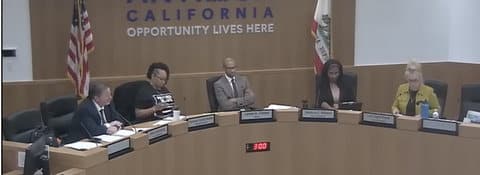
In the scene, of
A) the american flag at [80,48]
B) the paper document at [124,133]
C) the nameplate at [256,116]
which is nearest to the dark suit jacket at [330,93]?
the nameplate at [256,116]

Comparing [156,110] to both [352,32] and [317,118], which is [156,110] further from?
[352,32]

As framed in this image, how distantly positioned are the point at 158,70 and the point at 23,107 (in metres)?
1.78

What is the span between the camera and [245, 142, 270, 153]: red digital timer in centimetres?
517

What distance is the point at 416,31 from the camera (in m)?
8.39

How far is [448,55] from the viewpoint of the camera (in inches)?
336

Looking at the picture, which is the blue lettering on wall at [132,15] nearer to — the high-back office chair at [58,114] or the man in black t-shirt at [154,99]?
the man in black t-shirt at [154,99]

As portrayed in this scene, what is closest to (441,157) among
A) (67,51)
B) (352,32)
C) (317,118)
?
(317,118)

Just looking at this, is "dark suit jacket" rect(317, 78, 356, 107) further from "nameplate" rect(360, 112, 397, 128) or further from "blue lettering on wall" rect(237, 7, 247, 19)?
"blue lettering on wall" rect(237, 7, 247, 19)

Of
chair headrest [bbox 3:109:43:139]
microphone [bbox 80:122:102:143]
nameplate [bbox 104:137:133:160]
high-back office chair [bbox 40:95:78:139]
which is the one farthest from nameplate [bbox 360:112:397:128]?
chair headrest [bbox 3:109:43:139]

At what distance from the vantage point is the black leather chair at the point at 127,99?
5996mm

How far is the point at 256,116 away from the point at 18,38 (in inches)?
115

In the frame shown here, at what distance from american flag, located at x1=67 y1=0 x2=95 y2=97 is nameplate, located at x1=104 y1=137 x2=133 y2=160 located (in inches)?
107

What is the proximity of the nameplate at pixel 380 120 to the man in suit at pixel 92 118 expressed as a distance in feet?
6.14

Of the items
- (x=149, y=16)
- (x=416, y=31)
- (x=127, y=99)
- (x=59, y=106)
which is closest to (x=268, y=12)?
(x=149, y=16)
